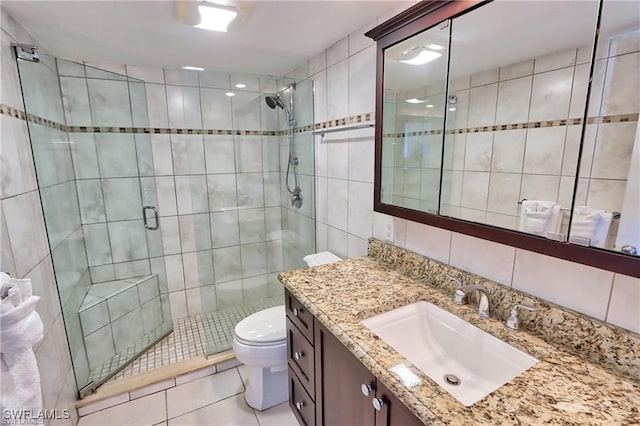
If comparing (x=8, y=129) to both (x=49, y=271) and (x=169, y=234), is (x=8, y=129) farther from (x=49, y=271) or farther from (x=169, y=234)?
(x=169, y=234)

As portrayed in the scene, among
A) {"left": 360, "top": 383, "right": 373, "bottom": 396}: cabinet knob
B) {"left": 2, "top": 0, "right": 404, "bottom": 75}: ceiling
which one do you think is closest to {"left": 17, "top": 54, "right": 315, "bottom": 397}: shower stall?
{"left": 2, "top": 0, "right": 404, "bottom": 75}: ceiling

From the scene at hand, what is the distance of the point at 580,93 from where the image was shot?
2.92 feet

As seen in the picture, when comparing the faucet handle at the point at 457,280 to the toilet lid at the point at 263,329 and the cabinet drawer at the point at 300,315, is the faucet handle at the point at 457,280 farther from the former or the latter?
the toilet lid at the point at 263,329

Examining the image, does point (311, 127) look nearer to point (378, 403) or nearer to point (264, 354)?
point (264, 354)

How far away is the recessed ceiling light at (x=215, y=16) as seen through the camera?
1448mm

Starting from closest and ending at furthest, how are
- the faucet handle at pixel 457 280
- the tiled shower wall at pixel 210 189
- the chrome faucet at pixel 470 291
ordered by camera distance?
the chrome faucet at pixel 470 291 < the faucet handle at pixel 457 280 < the tiled shower wall at pixel 210 189

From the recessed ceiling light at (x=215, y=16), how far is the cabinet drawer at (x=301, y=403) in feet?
6.16

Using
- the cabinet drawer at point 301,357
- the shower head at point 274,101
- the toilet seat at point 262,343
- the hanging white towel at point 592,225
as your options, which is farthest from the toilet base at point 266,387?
the shower head at point 274,101

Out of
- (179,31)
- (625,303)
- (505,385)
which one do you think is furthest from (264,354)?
(179,31)

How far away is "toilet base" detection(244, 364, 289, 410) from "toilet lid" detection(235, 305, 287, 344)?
21cm

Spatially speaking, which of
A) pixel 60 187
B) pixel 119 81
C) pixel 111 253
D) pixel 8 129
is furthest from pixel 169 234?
pixel 8 129

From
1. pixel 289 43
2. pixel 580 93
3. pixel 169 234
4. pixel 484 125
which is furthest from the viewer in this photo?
pixel 169 234

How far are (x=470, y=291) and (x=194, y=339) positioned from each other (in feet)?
7.38

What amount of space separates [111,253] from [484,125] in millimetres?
2838
